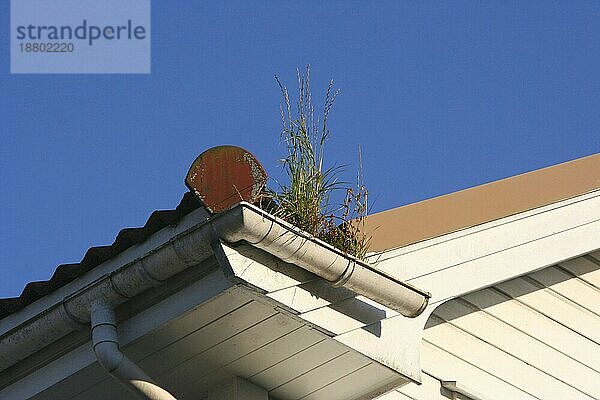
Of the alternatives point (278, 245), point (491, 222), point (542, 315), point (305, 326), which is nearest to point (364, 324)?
point (305, 326)

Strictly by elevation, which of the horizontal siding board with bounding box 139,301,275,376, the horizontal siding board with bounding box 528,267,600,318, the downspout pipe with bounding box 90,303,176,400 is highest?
the horizontal siding board with bounding box 528,267,600,318

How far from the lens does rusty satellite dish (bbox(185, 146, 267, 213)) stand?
15.0ft

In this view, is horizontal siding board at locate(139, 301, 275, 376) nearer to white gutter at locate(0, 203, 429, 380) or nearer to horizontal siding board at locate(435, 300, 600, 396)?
white gutter at locate(0, 203, 429, 380)

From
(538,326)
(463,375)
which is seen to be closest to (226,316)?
(463,375)

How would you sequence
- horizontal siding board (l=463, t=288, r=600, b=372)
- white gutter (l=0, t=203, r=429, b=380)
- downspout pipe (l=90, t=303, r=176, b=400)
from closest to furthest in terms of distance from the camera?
white gutter (l=0, t=203, r=429, b=380) → downspout pipe (l=90, t=303, r=176, b=400) → horizontal siding board (l=463, t=288, r=600, b=372)

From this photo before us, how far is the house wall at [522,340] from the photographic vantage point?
5562 millimetres

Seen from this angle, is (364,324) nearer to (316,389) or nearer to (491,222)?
(316,389)

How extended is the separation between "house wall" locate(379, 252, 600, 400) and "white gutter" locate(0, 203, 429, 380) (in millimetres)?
714

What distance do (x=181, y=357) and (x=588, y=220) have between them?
2.10 metres

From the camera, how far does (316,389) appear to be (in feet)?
16.9

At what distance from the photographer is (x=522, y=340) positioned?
5.82 meters

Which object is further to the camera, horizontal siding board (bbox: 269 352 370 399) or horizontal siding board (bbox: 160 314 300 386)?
horizontal siding board (bbox: 269 352 370 399)

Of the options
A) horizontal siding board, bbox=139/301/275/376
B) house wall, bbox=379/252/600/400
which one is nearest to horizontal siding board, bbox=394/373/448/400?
house wall, bbox=379/252/600/400

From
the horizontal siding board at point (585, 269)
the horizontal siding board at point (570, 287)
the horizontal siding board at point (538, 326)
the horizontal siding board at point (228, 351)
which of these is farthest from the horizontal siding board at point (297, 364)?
the horizontal siding board at point (585, 269)
